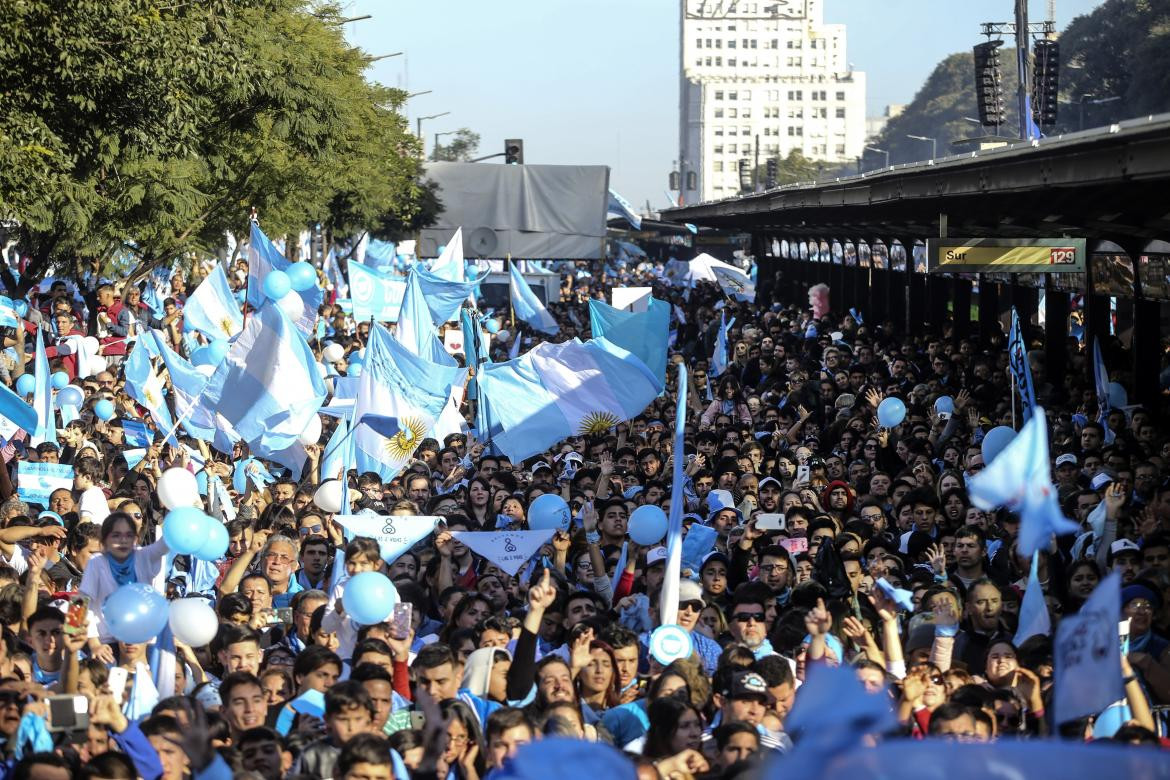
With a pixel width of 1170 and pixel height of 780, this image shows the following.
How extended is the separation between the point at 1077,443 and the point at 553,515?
18.1 ft

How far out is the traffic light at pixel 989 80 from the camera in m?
27.8

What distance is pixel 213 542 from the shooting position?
9000 millimetres

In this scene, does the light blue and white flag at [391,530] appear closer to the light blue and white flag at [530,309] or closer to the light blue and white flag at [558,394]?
the light blue and white flag at [558,394]

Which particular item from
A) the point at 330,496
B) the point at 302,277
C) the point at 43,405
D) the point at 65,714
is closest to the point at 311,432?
the point at 330,496

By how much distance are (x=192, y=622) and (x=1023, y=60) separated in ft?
55.2

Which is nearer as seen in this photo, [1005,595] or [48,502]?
[1005,595]

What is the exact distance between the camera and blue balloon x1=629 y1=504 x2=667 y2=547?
33.4 ft

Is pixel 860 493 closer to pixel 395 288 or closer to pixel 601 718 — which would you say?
pixel 601 718

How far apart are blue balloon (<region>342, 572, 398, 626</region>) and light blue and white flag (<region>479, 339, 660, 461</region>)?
22.6ft

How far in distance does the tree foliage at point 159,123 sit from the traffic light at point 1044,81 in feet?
35.0

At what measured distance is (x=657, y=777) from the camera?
599 cm

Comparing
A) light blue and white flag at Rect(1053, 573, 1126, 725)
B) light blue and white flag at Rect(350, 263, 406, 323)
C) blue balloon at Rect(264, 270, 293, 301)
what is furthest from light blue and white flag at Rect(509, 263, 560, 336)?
light blue and white flag at Rect(1053, 573, 1126, 725)

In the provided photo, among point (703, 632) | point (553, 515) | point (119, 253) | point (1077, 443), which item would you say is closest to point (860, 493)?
point (1077, 443)

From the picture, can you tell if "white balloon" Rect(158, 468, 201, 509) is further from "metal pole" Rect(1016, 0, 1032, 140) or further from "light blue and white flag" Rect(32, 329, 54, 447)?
"metal pole" Rect(1016, 0, 1032, 140)
